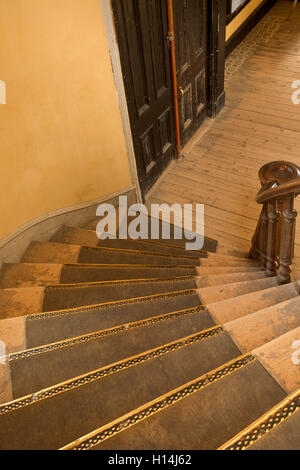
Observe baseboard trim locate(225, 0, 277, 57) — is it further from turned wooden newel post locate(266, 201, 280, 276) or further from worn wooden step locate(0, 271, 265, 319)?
worn wooden step locate(0, 271, 265, 319)

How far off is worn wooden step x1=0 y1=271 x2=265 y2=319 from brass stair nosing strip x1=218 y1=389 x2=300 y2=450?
1.35 meters

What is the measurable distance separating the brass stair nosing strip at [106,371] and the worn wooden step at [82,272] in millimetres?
1109

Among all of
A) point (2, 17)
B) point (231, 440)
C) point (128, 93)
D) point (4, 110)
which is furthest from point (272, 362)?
point (128, 93)

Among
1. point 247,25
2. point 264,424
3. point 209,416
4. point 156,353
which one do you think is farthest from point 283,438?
point 247,25

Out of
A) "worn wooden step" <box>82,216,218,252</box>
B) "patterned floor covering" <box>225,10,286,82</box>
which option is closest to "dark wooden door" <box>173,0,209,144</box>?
"patterned floor covering" <box>225,10,286,82</box>

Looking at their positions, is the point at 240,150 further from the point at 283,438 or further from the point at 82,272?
the point at 283,438

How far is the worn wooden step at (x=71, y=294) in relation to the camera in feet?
7.85

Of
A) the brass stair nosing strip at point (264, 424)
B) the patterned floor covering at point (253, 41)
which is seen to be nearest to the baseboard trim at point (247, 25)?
the patterned floor covering at point (253, 41)

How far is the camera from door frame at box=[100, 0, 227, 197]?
10.0 feet

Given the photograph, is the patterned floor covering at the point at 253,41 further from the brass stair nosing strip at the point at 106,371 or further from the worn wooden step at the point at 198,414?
the worn wooden step at the point at 198,414

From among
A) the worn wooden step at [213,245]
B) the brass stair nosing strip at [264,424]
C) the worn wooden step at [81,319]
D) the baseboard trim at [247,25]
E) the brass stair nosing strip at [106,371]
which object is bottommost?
the worn wooden step at [213,245]

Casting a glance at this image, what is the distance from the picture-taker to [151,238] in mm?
3869
